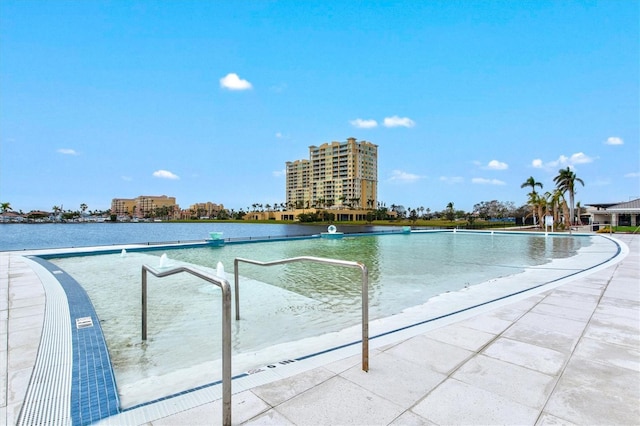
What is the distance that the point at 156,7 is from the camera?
49.0 feet

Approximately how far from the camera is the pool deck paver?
2135mm

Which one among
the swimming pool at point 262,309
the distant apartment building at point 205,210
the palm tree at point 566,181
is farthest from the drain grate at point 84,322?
the distant apartment building at point 205,210

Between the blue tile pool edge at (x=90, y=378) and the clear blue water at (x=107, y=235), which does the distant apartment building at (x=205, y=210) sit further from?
the blue tile pool edge at (x=90, y=378)

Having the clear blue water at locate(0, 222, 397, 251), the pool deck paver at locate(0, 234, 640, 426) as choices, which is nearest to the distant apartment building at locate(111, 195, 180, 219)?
the clear blue water at locate(0, 222, 397, 251)

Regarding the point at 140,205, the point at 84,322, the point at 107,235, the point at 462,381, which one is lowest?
the point at 107,235

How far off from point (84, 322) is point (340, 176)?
12309 cm

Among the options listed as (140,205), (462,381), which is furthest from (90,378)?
(140,205)

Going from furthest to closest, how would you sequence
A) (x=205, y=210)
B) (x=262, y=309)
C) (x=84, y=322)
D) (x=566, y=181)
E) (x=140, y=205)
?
(x=140, y=205)
(x=205, y=210)
(x=566, y=181)
(x=262, y=309)
(x=84, y=322)

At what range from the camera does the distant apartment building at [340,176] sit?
4801 inches

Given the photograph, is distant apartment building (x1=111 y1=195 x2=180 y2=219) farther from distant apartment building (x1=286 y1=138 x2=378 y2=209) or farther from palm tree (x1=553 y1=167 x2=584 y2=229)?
palm tree (x1=553 y1=167 x2=584 y2=229)

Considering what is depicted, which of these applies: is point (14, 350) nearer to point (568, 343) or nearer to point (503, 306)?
point (568, 343)

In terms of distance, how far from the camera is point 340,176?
126 meters

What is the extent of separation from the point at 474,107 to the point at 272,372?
120 feet

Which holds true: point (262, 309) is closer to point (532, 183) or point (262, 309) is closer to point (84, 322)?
point (84, 322)
